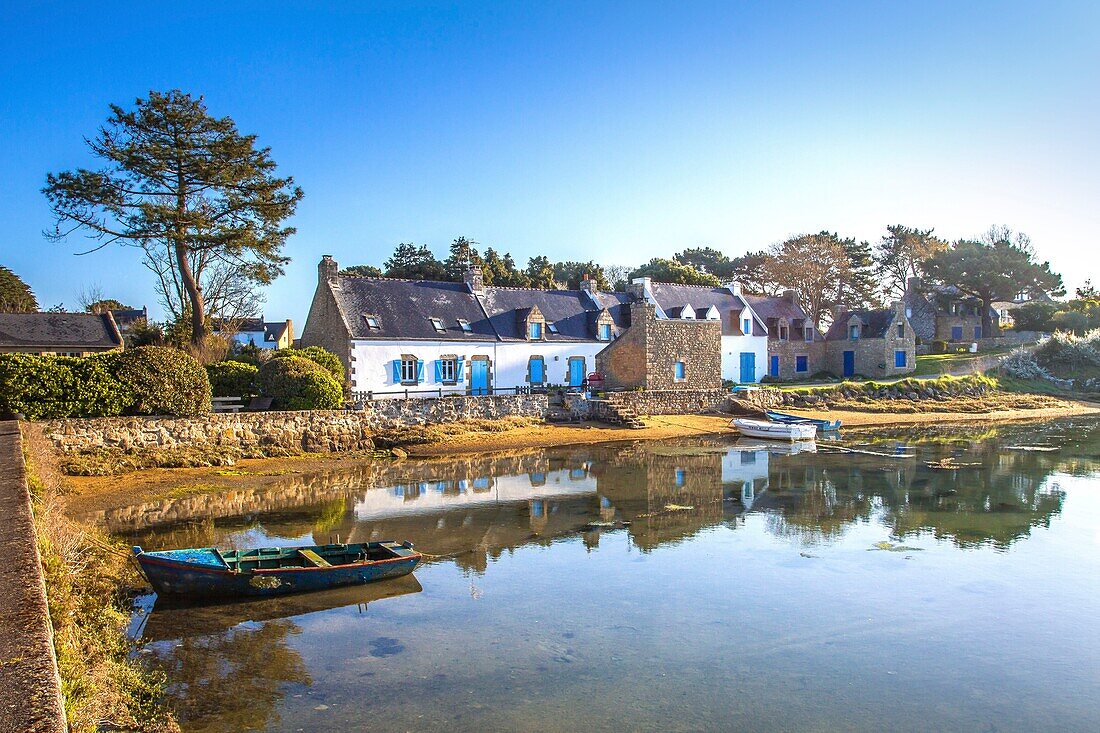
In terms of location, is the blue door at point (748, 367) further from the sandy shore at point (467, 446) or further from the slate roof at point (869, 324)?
the slate roof at point (869, 324)

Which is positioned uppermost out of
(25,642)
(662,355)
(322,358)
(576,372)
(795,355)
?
(795,355)

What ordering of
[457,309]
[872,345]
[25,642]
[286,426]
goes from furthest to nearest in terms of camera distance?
[872,345]
[457,309]
[286,426]
[25,642]

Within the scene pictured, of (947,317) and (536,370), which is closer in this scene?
(536,370)

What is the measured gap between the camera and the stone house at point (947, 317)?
2156 inches

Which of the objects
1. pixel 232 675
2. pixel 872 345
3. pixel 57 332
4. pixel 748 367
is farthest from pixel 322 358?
pixel 872 345

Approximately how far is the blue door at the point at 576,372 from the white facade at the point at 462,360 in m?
0.19

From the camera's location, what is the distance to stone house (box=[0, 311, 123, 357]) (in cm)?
3122

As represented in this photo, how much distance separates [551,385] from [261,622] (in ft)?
85.9

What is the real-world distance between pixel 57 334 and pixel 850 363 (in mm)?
43283

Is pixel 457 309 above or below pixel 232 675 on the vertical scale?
above

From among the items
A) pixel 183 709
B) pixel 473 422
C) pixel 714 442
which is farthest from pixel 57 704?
pixel 714 442

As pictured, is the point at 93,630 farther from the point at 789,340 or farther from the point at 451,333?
the point at 789,340

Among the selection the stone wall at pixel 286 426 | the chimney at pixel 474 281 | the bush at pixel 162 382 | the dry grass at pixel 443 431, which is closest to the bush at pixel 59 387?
the bush at pixel 162 382

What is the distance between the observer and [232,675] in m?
7.92
